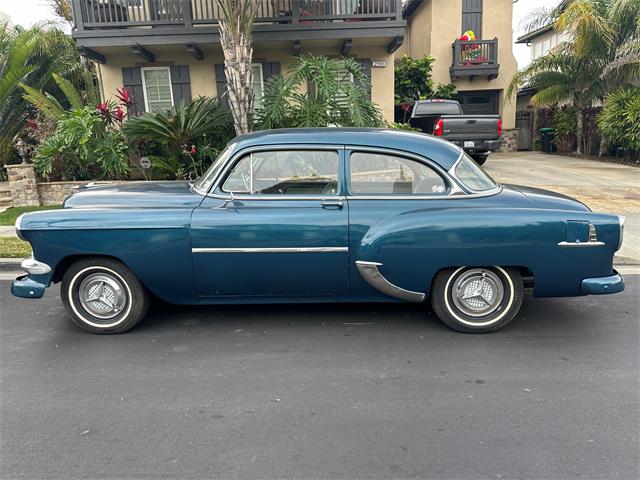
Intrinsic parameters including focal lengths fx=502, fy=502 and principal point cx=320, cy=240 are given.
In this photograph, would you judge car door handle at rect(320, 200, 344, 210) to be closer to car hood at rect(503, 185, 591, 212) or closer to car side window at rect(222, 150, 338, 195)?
car side window at rect(222, 150, 338, 195)

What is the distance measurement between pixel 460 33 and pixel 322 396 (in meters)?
19.2

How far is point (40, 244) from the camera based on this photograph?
4.14m

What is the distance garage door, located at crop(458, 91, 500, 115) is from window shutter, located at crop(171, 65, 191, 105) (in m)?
11.6

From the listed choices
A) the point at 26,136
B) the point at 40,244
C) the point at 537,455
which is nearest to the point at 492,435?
the point at 537,455

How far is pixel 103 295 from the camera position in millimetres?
4305

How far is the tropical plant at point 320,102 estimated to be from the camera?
9766 mm

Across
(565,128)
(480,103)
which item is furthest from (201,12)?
(565,128)

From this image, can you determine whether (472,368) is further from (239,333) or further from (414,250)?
(239,333)

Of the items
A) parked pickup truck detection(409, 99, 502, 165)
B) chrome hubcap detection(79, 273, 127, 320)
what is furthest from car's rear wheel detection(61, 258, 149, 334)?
parked pickup truck detection(409, 99, 502, 165)

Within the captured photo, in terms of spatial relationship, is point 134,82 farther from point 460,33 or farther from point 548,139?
point 548,139

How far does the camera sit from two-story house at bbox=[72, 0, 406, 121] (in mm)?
11477

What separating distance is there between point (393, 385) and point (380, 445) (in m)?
0.67

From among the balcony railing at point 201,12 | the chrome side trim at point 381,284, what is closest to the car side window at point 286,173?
the chrome side trim at point 381,284

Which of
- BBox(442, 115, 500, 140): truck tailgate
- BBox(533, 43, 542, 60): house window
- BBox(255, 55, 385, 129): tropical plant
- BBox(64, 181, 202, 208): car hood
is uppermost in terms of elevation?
BBox(533, 43, 542, 60): house window
